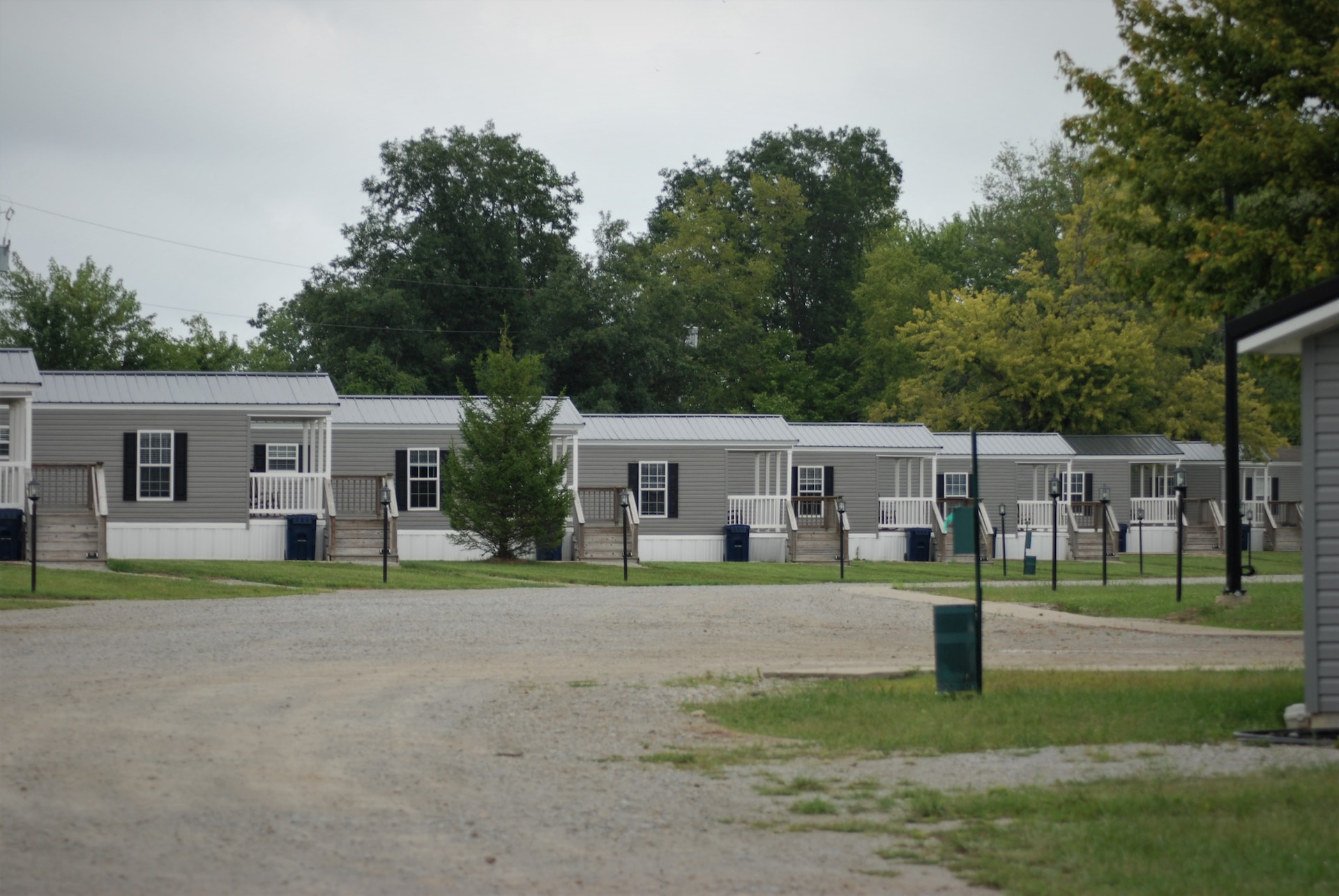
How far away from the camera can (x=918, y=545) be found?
4372 cm

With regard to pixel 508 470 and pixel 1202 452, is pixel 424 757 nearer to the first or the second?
pixel 508 470

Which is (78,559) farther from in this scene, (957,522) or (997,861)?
(997,861)

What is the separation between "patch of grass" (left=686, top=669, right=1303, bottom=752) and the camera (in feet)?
34.4

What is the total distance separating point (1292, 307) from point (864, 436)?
34.5 m

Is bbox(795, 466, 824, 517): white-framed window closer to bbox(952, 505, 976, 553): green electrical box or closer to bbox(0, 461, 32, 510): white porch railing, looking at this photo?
bbox(0, 461, 32, 510): white porch railing

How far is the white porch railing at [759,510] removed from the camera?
4103 cm

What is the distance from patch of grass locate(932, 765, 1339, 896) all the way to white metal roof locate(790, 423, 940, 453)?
117ft

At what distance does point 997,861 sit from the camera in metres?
6.91

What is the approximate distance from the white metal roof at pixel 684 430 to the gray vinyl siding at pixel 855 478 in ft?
9.47

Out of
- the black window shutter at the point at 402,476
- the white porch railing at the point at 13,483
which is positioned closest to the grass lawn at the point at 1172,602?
the black window shutter at the point at 402,476

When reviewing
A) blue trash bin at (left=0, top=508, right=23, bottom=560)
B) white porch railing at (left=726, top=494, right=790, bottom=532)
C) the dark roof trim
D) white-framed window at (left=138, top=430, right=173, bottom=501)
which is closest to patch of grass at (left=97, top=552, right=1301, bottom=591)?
blue trash bin at (left=0, top=508, right=23, bottom=560)

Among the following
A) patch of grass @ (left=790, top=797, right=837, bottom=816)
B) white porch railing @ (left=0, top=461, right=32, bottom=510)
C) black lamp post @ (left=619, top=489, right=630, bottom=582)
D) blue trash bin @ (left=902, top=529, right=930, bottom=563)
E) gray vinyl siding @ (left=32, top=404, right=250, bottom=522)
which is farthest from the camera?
blue trash bin @ (left=902, top=529, right=930, bottom=563)

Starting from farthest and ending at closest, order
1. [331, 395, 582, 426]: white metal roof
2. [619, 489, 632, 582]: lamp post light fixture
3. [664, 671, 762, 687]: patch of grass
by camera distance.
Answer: [331, 395, 582, 426]: white metal roof → [619, 489, 632, 582]: lamp post light fixture → [664, 671, 762, 687]: patch of grass

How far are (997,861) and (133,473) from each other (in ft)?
95.4
